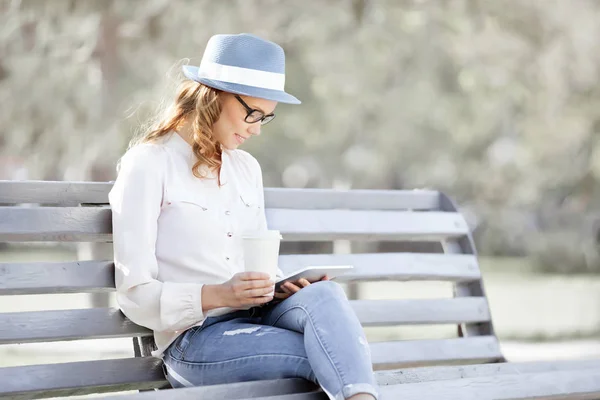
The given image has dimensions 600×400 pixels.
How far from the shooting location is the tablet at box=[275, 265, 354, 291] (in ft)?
10.2

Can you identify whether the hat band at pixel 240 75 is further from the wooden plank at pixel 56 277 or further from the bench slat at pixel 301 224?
the wooden plank at pixel 56 277

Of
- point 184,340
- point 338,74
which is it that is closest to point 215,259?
point 184,340

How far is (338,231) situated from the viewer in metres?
4.02

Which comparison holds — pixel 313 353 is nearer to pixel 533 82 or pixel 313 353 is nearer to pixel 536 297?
pixel 533 82

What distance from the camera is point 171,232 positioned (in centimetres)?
317

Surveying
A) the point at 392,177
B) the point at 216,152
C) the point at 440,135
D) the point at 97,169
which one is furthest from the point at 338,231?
the point at 392,177

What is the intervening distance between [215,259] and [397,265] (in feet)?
3.64

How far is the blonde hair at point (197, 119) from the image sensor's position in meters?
3.25

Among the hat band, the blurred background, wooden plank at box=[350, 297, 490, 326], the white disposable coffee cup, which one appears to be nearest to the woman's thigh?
the white disposable coffee cup

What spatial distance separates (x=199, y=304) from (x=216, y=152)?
1.75ft

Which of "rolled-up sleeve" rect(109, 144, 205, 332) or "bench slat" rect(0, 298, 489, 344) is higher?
"rolled-up sleeve" rect(109, 144, 205, 332)

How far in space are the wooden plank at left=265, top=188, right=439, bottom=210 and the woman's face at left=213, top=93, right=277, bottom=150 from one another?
0.70m

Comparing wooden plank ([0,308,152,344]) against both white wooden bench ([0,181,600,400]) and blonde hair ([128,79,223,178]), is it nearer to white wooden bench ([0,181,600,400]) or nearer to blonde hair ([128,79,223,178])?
white wooden bench ([0,181,600,400])

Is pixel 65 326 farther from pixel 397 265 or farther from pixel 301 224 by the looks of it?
pixel 397 265
